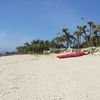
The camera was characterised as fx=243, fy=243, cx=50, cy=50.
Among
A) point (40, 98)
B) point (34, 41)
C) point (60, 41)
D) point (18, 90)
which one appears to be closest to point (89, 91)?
point (40, 98)

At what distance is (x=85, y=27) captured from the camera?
2554 inches

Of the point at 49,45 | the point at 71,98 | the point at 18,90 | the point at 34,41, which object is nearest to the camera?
the point at 71,98

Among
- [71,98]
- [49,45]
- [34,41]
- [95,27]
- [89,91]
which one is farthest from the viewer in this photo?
[34,41]

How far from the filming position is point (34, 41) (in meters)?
97.3

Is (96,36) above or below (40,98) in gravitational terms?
above

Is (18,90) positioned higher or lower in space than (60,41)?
lower

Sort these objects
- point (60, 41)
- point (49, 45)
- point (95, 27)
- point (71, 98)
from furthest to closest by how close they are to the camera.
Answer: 1. point (49, 45)
2. point (60, 41)
3. point (95, 27)
4. point (71, 98)

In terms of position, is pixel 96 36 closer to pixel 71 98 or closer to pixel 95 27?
pixel 95 27

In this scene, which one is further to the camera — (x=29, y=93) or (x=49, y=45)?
(x=49, y=45)

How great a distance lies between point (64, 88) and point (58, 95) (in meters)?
1.22

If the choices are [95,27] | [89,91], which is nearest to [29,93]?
[89,91]

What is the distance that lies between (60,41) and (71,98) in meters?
69.1

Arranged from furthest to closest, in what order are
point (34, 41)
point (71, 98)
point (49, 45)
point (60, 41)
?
point (34, 41) < point (49, 45) < point (60, 41) < point (71, 98)

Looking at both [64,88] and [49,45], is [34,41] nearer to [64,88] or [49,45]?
[49,45]
